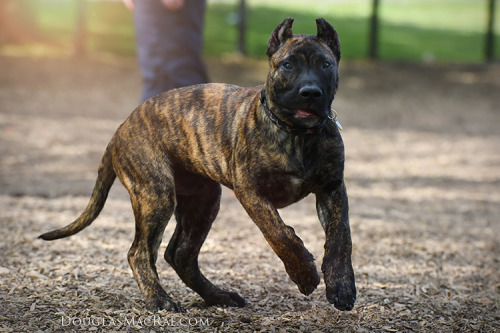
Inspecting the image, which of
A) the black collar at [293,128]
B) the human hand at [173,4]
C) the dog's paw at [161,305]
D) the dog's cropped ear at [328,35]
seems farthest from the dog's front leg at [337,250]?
the human hand at [173,4]

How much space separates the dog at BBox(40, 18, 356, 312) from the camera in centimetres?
337

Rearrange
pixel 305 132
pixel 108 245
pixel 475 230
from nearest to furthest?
pixel 305 132
pixel 108 245
pixel 475 230

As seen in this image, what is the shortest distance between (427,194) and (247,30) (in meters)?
8.52

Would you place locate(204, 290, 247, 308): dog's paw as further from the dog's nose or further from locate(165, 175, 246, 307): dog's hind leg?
the dog's nose

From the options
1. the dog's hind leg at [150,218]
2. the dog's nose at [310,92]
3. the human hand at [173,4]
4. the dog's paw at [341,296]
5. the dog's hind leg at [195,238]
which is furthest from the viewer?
the human hand at [173,4]

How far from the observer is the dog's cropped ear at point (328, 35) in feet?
11.3

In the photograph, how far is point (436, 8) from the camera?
18.0 m

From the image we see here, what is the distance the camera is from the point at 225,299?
14.2ft

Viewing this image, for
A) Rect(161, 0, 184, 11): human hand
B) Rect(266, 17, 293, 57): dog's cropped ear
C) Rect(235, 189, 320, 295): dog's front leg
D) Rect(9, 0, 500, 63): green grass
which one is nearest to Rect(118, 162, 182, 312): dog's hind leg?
Rect(235, 189, 320, 295): dog's front leg

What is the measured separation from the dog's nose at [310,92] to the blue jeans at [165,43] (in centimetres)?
313

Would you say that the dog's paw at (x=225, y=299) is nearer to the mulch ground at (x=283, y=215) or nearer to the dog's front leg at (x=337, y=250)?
the mulch ground at (x=283, y=215)

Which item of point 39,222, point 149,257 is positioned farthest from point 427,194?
point 149,257

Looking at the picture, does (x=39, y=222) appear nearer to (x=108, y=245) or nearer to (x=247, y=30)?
(x=108, y=245)

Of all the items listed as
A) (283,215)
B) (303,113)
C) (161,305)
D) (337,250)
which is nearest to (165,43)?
(283,215)
